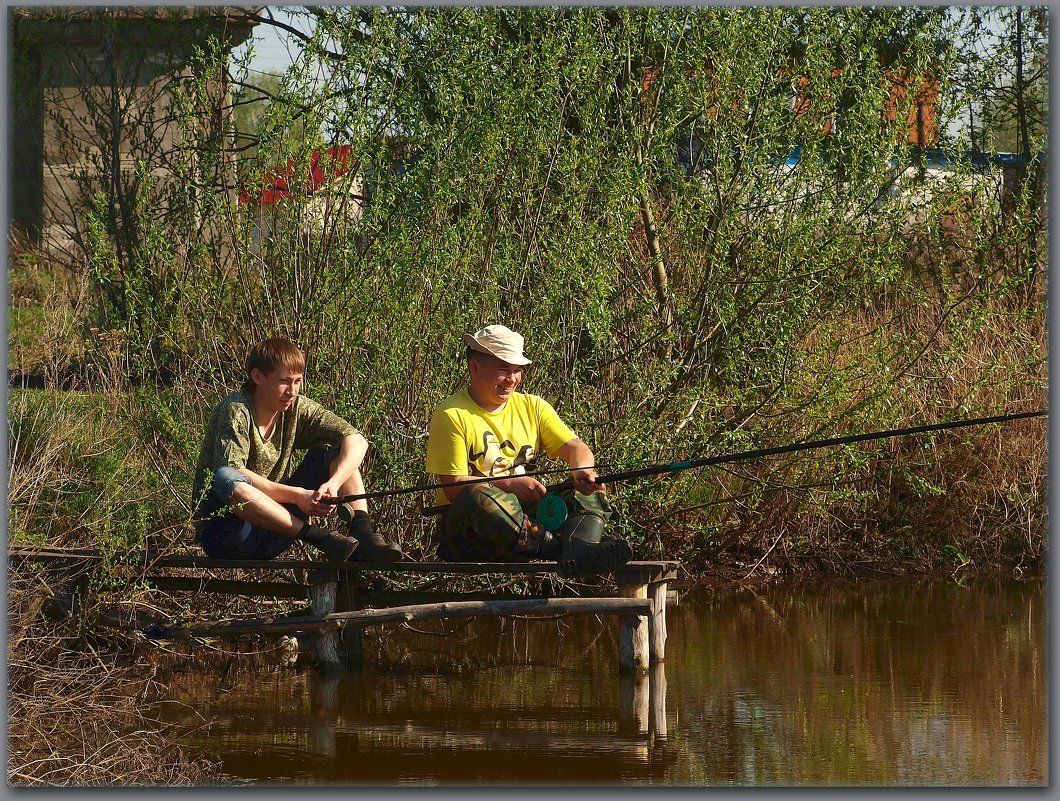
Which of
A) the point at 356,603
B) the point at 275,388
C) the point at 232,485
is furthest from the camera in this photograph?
the point at 356,603

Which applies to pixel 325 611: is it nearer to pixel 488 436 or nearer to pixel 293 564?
pixel 293 564

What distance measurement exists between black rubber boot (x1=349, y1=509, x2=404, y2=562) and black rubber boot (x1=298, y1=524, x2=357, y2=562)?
0.05m

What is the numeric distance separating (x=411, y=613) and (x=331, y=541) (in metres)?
0.49

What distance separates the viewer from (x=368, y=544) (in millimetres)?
6426

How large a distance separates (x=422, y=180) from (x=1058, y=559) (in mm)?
3413

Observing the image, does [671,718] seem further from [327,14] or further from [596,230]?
[327,14]

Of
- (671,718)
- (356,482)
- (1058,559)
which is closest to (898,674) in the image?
(1058,559)

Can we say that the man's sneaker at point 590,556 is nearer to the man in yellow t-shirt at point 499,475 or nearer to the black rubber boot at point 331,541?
the man in yellow t-shirt at point 499,475

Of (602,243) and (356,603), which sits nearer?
(356,603)

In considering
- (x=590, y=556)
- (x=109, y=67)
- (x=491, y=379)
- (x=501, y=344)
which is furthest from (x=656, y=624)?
(x=109, y=67)

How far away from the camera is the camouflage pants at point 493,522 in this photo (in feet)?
21.0

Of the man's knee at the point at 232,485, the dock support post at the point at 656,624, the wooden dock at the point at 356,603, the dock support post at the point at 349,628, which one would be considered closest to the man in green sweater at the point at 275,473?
the man's knee at the point at 232,485

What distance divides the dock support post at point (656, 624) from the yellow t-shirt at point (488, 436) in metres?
0.79

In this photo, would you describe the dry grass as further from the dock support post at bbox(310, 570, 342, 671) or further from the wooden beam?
the dock support post at bbox(310, 570, 342, 671)
